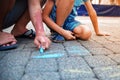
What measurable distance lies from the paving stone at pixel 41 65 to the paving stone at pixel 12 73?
0.14 ft

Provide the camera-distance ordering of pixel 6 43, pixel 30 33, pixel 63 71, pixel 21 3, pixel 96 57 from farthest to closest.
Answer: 1. pixel 30 33
2. pixel 21 3
3. pixel 6 43
4. pixel 96 57
5. pixel 63 71

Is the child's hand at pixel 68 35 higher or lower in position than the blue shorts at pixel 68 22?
lower

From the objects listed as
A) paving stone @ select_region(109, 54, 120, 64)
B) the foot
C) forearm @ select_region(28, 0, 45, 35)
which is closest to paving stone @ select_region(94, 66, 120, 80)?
paving stone @ select_region(109, 54, 120, 64)

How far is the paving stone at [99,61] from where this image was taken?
1421 mm

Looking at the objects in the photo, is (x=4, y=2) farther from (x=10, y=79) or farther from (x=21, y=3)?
(x=10, y=79)

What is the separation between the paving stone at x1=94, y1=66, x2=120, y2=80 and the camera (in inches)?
46.1

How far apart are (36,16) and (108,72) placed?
84 cm

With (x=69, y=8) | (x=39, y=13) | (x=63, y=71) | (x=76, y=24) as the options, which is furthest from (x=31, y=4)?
(x=63, y=71)

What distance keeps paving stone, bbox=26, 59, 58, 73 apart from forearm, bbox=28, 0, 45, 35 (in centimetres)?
38

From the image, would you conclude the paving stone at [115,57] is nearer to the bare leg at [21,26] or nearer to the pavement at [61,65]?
the pavement at [61,65]

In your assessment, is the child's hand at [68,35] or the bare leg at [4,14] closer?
the bare leg at [4,14]

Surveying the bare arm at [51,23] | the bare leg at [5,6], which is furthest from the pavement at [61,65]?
the bare arm at [51,23]

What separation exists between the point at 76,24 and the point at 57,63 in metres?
1.12

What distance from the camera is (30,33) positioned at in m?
2.44
